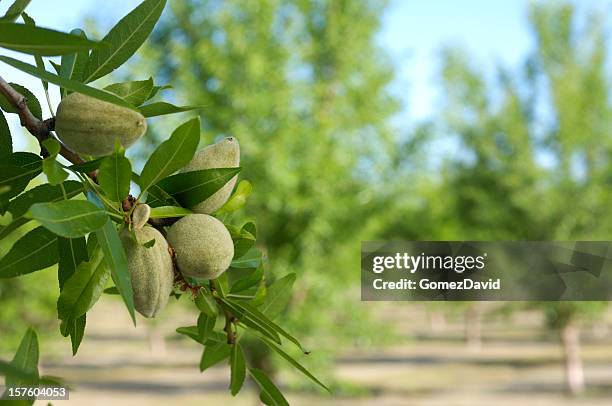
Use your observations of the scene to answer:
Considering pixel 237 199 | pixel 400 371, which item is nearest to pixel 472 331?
pixel 400 371

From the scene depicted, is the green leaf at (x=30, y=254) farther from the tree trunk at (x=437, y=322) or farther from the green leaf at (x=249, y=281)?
the tree trunk at (x=437, y=322)

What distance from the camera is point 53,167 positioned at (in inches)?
19.0

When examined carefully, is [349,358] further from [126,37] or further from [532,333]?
[126,37]

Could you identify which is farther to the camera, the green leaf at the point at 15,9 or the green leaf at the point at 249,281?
the green leaf at the point at 249,281

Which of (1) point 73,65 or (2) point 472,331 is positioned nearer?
(1) point 73,65

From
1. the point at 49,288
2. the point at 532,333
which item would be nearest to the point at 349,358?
the point at 532,333

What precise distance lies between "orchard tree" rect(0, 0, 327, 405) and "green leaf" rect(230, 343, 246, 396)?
0.07 metres

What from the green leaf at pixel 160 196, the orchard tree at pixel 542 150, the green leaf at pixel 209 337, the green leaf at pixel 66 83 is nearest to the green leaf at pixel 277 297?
the green leaf at pixel 209 337

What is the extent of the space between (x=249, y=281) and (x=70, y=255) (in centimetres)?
17

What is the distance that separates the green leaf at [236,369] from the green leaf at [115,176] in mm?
220

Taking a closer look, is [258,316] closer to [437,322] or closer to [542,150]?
[542,150]

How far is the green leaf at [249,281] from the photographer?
27.1 inches

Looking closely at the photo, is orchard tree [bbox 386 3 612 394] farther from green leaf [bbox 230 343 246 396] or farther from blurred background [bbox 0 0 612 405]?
green leaf [bbox 230 343 246 396]

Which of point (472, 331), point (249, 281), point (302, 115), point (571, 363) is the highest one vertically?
point (472, 331)
